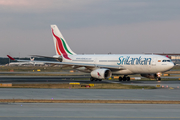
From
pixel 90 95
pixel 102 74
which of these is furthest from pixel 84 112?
pixel 102 74

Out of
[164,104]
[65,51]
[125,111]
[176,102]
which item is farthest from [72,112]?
[65,51]

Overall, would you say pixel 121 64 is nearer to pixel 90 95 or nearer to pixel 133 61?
pixel 133 61

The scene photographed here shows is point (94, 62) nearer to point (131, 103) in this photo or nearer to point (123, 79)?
point (123, 79)

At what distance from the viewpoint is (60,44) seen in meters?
59.1

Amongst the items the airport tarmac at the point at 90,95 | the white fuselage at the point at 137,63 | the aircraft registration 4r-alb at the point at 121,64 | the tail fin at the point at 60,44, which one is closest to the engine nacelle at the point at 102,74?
the aircraft registration 4r-alb at the point at 121,64

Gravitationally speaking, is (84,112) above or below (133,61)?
below

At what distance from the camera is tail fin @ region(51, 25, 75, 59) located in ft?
192

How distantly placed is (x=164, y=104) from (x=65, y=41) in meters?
42.6

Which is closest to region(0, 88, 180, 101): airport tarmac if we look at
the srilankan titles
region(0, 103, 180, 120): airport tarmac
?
region(0, 103, 180, 120): airport tarmac

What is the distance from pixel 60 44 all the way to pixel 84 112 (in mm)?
44527

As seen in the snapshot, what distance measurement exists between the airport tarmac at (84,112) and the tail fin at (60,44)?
4094 centimetres

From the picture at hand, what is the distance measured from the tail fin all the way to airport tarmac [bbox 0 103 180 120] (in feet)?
134

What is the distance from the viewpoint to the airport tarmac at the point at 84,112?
45.4ft

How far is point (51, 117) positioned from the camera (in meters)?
13.8
